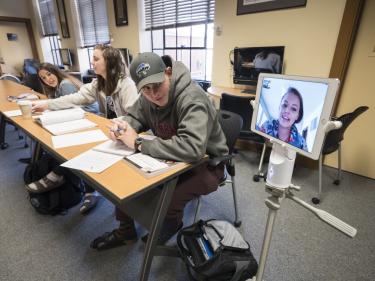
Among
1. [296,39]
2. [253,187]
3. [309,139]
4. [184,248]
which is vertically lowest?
[253,187]

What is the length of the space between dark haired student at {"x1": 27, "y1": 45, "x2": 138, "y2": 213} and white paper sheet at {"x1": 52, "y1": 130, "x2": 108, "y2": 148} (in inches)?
18.9

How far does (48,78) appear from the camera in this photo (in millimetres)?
2258

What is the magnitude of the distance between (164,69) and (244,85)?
210 centimetres

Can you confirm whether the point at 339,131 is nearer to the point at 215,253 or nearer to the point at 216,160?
the point at 216,160

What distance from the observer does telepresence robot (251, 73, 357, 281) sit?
550mm

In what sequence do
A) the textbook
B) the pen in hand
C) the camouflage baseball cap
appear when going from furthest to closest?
the textbook → the pen in hand → the camouflage baseball cap

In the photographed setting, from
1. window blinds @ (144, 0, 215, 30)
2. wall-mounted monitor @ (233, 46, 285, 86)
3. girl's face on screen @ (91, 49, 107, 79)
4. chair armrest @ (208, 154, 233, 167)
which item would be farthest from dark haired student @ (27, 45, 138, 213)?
window blinds @ (144, 0, 215, 30)

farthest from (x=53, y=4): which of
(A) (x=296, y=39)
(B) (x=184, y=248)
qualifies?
(B) (x=184, y=248)

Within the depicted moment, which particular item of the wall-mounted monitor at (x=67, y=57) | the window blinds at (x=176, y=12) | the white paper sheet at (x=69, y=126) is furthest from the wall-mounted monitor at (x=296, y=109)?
the wall-mounted monitor at (x=67, y=57)

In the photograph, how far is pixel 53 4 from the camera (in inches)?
234

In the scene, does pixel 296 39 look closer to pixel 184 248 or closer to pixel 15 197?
pixel 184 248

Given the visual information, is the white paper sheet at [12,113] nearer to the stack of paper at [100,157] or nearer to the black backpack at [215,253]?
the stack of paper at [100,157]

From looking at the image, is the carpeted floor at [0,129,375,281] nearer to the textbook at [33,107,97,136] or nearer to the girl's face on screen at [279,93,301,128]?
the textbook at [33,107,97,136]

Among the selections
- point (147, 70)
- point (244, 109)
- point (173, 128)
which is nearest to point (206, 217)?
point (173, 128)
